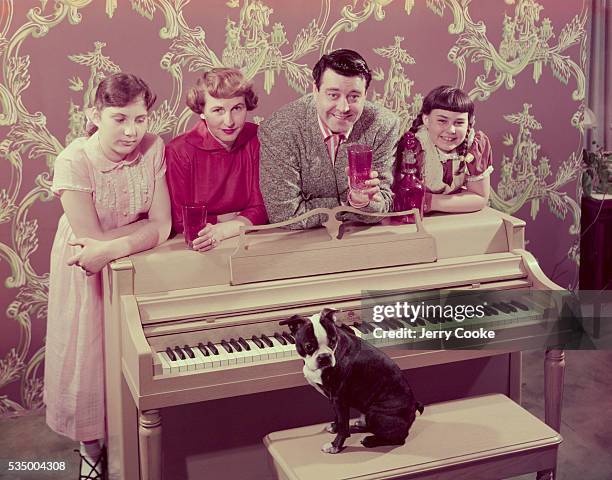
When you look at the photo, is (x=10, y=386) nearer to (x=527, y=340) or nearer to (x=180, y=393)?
(x=180, y=393)

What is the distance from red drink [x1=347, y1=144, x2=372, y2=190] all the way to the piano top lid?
0.22m

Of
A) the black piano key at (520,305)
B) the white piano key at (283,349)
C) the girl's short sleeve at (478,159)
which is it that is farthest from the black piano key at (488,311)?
the white piano key at (283,349)

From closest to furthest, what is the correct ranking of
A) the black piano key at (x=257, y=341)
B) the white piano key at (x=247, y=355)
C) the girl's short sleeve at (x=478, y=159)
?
the white piano key at (x=247, y=355) < the black piano key at (x=257, y=341) < the girl's short sleeve at (x=478, y=159)

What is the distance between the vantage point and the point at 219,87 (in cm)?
339

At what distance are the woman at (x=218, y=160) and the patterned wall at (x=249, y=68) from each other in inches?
19.9

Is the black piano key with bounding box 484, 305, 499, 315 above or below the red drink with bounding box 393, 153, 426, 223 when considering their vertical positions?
below

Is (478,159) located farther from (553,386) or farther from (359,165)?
(553,386)

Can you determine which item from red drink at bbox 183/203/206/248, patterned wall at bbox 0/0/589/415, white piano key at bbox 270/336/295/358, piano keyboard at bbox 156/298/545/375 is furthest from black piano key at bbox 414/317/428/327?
patterned wall at bbox 0/0/589/415

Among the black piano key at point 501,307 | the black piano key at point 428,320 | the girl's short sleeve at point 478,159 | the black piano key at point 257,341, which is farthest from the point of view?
the girl's short sleeve at point 478,159

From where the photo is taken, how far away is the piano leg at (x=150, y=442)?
3.04 metres

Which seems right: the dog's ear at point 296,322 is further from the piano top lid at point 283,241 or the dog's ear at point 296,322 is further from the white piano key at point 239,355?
the piano top lid at point 283,241

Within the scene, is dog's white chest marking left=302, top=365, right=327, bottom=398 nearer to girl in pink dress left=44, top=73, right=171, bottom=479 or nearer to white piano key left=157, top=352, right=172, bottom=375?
white piano key left=157, top=352, right=172, bottom=375

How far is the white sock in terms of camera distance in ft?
12.1

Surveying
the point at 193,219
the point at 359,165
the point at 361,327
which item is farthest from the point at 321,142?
the point at 361,327
